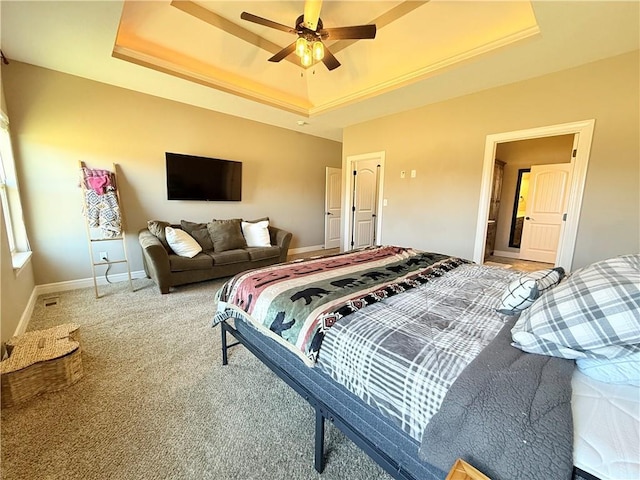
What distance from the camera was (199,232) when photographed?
155 inches

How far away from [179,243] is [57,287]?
1519mm

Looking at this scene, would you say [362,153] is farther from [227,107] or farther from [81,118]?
[81,118]

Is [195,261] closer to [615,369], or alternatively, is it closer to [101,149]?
[101,149]

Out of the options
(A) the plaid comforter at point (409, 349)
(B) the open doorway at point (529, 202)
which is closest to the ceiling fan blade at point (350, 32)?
(A) the plaid comforter at point (409, 349)

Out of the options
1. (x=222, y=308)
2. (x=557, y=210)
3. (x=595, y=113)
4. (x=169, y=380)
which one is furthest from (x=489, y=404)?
(x=557, y=210)

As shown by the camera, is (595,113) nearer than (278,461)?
No

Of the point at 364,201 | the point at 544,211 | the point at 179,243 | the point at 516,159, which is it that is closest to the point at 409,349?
the point at 179,243

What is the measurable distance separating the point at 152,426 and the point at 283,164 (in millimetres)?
4609

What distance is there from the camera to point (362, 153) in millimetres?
4750

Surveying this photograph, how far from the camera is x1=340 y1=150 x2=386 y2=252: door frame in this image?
4.55 meters

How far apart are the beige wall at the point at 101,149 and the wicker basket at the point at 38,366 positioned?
202 cm

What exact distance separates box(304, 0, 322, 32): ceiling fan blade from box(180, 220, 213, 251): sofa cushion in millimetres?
2935

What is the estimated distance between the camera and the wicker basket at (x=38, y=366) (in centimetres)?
151

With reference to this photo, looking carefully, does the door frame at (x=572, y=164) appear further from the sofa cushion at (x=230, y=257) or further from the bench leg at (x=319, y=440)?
the sofa cushion at (x=230, y=257)
